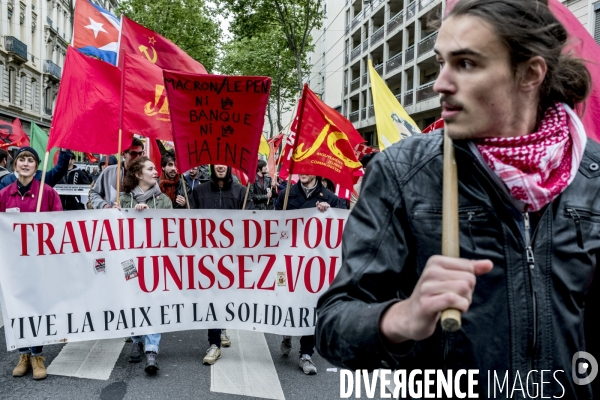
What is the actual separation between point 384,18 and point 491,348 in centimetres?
3966

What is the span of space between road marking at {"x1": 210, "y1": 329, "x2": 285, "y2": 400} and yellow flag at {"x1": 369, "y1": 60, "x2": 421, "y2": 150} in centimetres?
273

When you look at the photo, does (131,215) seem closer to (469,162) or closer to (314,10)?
(469,162)

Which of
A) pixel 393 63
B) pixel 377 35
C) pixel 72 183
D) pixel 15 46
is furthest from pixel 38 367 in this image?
pixel 377 35

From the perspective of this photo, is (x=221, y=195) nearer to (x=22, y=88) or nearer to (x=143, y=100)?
(x=143, y=100)

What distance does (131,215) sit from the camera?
4.98 meters

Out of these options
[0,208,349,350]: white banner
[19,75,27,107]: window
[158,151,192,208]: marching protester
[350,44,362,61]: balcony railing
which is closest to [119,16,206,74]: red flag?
[158,151,192,208]: marching protester

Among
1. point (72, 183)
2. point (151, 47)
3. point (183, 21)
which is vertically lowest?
point (72, 183)

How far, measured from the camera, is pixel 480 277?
46.3 inches

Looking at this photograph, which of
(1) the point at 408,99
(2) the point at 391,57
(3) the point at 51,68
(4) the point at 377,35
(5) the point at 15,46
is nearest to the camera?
(1) the point at 408,99

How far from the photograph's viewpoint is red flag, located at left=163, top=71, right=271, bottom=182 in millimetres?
5012

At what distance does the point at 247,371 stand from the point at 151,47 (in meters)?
4.38

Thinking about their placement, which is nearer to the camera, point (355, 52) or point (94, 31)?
point (94, 31)

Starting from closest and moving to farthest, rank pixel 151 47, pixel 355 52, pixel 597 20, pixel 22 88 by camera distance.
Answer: pixel 151 47 → pixel 597 20 → pixel 22 88 → pixel 355 52

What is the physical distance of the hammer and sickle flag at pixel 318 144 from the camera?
570 cm
